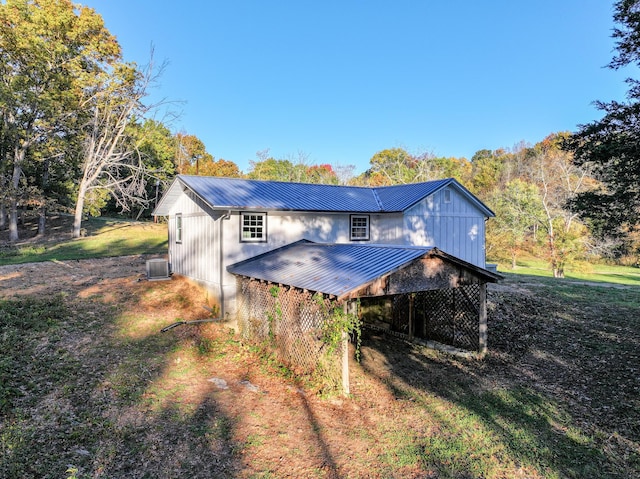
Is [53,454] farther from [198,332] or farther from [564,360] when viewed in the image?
[564,360]

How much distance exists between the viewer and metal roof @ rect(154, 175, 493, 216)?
474 inches

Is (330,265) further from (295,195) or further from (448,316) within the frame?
(295,195)

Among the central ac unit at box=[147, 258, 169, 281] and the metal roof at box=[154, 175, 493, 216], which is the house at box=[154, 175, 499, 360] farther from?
the central ac unit at box=[147, 258, 169, 281]

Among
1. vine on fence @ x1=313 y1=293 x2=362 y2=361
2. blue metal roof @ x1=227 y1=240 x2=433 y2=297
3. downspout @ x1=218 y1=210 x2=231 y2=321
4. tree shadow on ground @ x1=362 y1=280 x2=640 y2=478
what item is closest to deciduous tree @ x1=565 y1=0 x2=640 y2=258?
tree shadow on ground @ x1=362 y1=280 x2=640 y2=478

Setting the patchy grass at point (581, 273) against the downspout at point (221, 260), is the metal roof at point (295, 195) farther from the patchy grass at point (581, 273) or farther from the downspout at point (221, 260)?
the patchy grass at point (581, 273)

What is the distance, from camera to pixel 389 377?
8.49 m

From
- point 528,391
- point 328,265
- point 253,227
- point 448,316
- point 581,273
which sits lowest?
point 528,391

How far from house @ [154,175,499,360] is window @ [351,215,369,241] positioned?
4cm

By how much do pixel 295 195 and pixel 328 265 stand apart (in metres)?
5.61

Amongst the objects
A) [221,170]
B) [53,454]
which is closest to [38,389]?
[53,454]

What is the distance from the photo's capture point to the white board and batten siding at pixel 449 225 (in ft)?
51.0

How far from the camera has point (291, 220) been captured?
1289cm

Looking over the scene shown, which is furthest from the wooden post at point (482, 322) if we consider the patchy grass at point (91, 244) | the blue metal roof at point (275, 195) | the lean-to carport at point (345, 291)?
the patchy grass at point (91, 244)

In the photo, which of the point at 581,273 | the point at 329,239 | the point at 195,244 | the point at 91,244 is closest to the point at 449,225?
the point at 329,239
